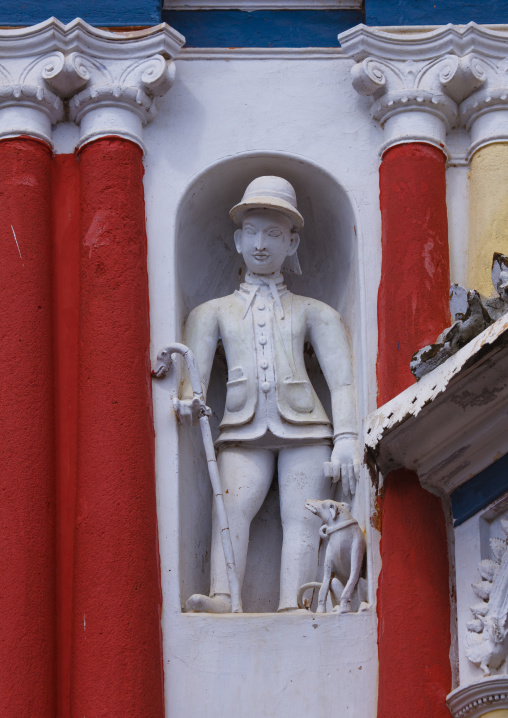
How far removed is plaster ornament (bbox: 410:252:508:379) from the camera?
26.2ft

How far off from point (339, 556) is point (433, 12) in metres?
2.80

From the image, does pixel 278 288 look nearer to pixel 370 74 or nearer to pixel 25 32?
pixel 370 74

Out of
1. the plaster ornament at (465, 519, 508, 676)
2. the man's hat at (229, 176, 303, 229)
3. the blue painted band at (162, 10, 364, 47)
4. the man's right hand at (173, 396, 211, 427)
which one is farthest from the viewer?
the blue painted band at (162, 10, 364, 47)

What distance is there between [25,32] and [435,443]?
2844mm

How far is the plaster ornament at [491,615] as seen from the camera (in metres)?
8.09

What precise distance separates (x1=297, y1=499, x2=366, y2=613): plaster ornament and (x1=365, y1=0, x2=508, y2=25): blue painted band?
2.49m

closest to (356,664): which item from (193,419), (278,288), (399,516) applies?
(399,516)

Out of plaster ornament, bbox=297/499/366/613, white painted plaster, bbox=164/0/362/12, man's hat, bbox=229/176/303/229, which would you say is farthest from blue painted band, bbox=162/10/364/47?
plaster ornament, bbox=297/499/366/613

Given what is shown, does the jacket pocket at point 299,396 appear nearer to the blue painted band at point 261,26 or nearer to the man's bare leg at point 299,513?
the man's bare leg at point 299,513

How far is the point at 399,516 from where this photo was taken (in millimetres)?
8641

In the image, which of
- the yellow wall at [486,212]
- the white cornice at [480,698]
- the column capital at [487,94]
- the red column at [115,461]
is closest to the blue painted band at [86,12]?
the red column at [115,461]

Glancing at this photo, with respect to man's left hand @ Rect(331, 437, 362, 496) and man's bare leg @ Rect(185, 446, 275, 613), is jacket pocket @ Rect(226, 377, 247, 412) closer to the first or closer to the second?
man's bare leg @ Rect(185, 446, 275, 613)

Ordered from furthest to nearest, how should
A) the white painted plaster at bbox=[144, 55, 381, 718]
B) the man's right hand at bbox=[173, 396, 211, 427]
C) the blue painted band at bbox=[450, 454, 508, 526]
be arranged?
the man's right hand at bbox=[173, 396, 211, 427] → the white painted plaster at bbox=[144, 55, 381, 718] → the blue painted band at bbox=[450, 454, 508, 526]

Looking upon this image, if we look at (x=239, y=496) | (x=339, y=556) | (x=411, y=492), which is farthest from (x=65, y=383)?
(x=411, y=492)
